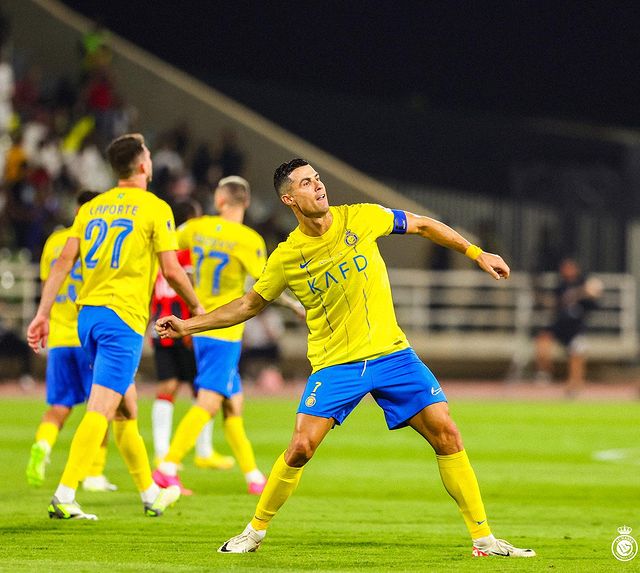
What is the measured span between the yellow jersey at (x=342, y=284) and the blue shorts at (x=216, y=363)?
117 inches

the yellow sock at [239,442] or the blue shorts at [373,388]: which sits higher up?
the blue shorts at [373,388]

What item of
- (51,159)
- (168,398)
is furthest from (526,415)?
(51,159)

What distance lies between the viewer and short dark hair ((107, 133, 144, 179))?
8.91 metres

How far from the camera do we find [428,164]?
96.7 ft

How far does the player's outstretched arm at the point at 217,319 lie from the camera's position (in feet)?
25.2

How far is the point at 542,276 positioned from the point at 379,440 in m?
11.2

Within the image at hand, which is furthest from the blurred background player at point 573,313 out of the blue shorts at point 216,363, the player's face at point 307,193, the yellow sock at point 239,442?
the player's face at point 307,193

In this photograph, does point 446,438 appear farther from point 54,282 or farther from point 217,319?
point 54,282

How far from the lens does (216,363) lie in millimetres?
10695

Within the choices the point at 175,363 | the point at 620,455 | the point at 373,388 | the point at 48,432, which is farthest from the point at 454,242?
the point at 620,455

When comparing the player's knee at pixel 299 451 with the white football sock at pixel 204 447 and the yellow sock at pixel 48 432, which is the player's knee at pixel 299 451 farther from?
the white football sock at pixel 204 447

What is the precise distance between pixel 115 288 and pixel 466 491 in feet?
8.95

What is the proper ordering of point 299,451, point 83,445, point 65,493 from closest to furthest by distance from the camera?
point 299,451, point 83,445, point 65,493

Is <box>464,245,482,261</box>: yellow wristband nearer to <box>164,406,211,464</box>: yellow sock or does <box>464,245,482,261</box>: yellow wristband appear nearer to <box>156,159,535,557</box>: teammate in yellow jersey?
<box>156,159,535,557</box>: teammate in yellow jersey
